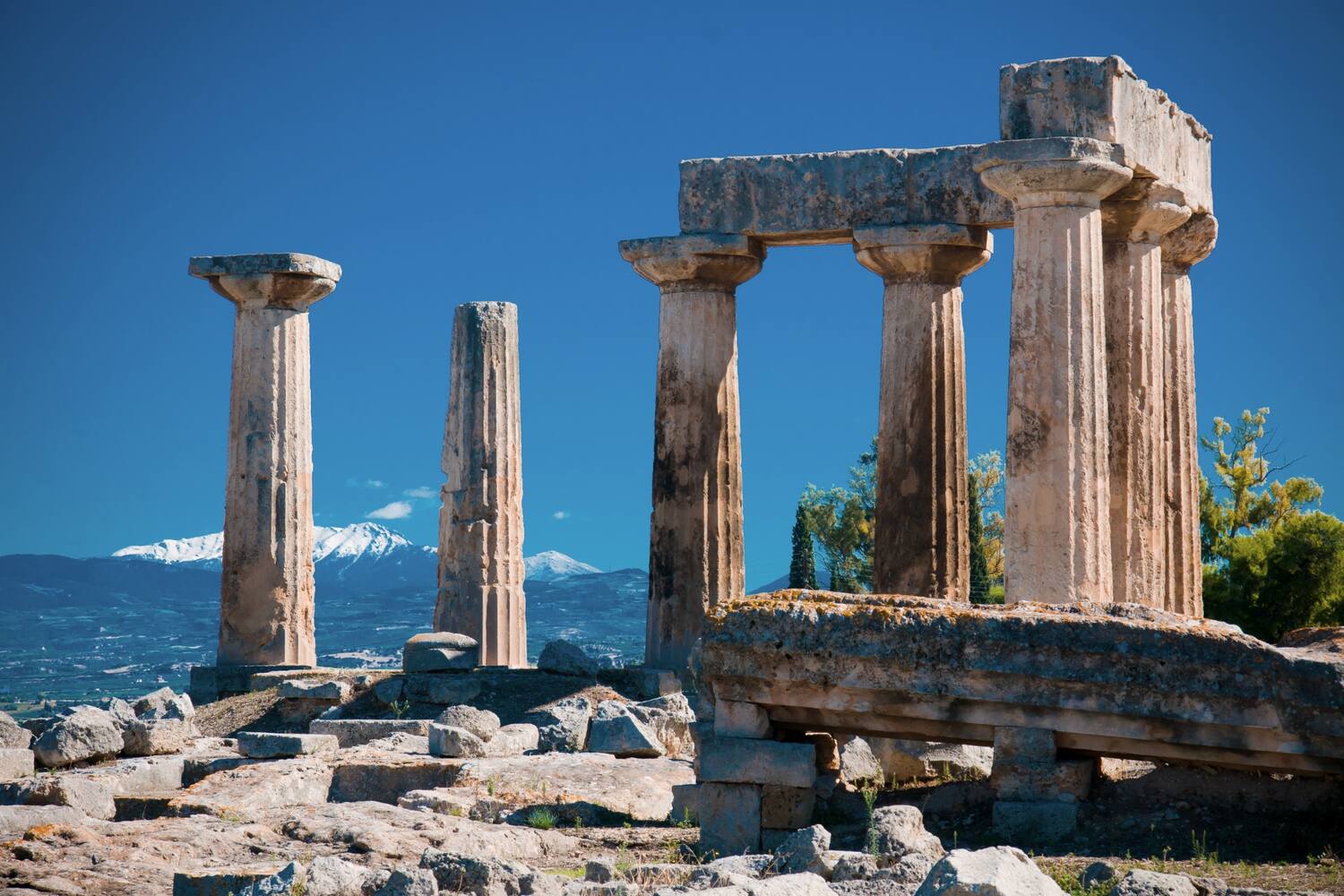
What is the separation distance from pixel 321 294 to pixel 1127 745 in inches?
745

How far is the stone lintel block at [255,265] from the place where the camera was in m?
30.5

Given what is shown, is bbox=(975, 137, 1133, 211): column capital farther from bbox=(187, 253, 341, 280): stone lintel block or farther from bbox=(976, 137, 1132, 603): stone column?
bbox=(187, 253, 341, 280): stone lintel block

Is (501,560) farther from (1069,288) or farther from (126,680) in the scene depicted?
(126,680)

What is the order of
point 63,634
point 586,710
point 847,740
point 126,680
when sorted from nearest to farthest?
point 847,740 → point 586,710 → point 126,680 → point 63,634

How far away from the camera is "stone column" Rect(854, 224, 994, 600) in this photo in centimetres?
2742

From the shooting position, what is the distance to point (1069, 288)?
22.1m

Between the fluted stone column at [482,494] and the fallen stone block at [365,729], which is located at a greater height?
the fluted stone column at [482,494]

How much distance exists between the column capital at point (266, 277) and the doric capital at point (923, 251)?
8.26m

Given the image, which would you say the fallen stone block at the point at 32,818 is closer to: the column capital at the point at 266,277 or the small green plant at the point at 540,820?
the small green plant at the point at 540,820

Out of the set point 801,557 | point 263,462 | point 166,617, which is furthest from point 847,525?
point 166,617

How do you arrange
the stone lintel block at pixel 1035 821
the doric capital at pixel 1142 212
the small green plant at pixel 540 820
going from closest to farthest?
the stone lintel block at pixel 1035 821
the small green plant at pixel 540 820
the doric capital at pixel 1142 212

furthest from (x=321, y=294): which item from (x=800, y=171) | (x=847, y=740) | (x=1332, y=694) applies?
(x=1332, y=694)

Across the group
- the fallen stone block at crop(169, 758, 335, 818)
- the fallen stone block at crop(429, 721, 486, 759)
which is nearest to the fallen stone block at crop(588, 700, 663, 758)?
the fallen stone block at crop(429, 721, 486, 759)

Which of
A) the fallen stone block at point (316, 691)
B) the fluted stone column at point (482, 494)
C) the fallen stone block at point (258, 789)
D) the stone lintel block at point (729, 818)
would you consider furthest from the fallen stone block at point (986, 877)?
the fluted stone column at point (482, 494)
